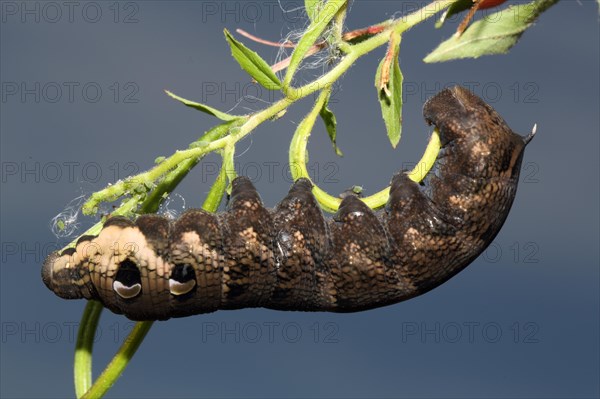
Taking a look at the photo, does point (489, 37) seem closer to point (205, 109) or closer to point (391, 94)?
point (391, 94)

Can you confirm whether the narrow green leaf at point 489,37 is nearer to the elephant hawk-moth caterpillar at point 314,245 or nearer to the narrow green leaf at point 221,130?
the elephant hawk-moth caterpillar at point 314,245

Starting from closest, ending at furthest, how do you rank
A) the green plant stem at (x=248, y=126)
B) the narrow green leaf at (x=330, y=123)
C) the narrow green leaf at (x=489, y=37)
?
the green plant stem at (x=248, y=126)
the narrow green leaf at (x=489, y=37)
the narrow green leaf at (x=330, y=123)

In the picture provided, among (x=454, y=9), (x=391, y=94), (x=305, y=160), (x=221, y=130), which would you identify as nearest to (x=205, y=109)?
(x=221, y=130)

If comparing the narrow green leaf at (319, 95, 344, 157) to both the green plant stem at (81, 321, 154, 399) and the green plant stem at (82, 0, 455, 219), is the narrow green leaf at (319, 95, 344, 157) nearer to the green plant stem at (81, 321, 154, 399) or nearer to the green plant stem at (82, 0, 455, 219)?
the green plant stem at (82, 0, 455, 219)

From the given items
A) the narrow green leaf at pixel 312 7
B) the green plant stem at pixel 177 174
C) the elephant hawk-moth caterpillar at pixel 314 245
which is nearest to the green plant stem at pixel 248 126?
the green plant stem at pixel 177 174

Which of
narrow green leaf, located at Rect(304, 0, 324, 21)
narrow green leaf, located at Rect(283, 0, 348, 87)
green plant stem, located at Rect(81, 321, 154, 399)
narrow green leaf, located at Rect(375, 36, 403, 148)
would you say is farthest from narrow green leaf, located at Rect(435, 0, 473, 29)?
green plant stem, located at Rect(81, 321, 154, 399)

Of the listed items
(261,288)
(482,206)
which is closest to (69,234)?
(261,288)
